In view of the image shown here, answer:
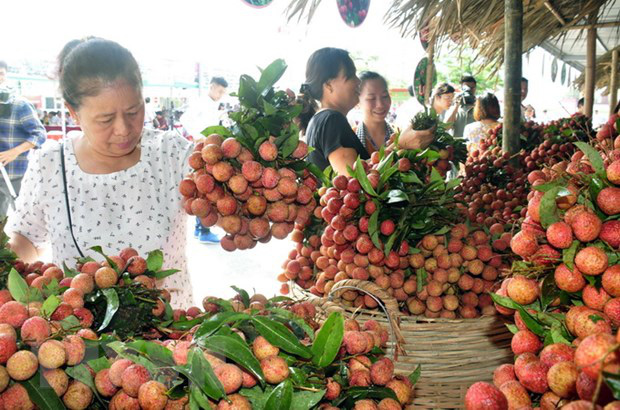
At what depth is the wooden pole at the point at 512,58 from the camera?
2760 mm

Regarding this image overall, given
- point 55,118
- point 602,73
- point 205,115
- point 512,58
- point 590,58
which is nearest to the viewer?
point 512,58

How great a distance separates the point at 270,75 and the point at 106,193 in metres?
0.74

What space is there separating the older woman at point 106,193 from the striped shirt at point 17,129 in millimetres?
2386

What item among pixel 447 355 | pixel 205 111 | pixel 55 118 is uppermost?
pixel 205 111

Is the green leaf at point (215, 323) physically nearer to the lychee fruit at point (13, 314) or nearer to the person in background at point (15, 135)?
the lychee fruit at point (13, 314)

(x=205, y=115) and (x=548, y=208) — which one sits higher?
(x=548, y=208)

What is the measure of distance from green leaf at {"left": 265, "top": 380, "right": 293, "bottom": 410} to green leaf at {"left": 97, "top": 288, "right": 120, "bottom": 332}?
0.40 meters

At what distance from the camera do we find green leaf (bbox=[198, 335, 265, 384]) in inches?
30.6

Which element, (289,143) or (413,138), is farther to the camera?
(413,138)

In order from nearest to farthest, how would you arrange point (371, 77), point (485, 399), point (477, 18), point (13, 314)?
point (485, 399) < point (13, 314) < point (371, 77) < point (477, 18)

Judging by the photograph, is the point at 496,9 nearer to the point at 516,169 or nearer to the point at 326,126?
the point at 516,169

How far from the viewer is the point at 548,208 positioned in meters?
0.88

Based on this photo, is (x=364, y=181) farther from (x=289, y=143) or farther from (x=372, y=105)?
(x=372, y=105)

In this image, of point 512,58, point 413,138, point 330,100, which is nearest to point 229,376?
point 413,138
